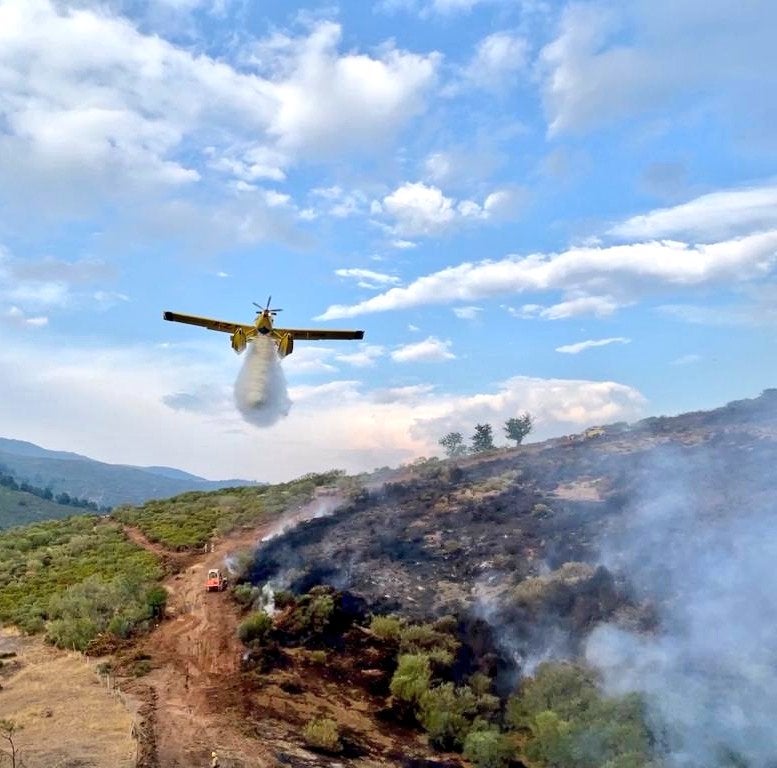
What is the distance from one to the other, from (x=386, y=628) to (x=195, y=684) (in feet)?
23.8

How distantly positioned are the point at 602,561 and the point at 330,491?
24.5m

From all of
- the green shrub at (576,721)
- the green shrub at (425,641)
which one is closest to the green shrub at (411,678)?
the green shrub at (425,641)

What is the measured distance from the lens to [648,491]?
122ft

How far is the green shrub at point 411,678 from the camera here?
73.3ft

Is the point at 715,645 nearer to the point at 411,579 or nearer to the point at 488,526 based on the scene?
the point at 411,579

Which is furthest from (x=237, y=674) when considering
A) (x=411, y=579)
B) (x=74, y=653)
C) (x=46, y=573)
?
(x=46, y=573)

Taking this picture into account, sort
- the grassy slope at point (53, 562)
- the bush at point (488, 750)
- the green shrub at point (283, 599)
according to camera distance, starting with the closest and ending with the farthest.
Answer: the bush at point (488, 750)
the green shrub at point (283, 599)
the grassy slope at point (53, 562)

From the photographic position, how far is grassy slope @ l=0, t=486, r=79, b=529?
498 feet

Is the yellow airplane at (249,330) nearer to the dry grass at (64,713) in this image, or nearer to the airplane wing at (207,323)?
the airplane wing at (207,323)

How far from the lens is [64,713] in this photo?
20312mm

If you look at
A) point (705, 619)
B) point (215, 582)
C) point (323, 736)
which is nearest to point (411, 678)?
point (323, 736)

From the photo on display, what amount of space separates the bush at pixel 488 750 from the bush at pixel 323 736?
12.3 ft

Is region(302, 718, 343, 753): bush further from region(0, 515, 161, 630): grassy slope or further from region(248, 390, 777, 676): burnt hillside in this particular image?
region(0, 515, 161, 630): grassy slope

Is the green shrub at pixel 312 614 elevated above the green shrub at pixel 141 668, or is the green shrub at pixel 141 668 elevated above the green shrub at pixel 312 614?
the green shrub at pixel 312 614
